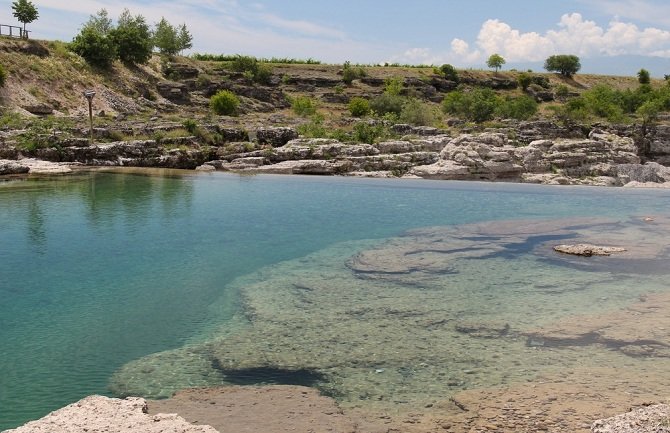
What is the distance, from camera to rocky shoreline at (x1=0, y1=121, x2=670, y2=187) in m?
35.5

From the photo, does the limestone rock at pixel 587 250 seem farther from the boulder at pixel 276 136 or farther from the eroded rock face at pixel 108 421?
the boulder at pixel 276 136

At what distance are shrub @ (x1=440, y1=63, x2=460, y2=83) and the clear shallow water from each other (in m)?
63.7

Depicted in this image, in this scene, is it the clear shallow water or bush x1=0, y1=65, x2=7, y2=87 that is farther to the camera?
bush x1=0, y1=65, x2=7, y2=87

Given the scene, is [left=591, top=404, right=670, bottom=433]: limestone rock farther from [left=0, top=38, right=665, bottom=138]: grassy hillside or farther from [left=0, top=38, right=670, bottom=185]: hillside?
[left=0, top=38, right=665, bottom=138]: grassy hillside

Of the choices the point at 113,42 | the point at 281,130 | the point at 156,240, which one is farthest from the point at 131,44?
the point at 156,240

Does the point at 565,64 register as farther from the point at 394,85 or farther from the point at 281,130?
the point at 281,130

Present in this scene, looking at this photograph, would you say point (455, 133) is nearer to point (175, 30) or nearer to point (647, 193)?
point (647, 193)

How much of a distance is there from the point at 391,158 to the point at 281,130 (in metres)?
9.35

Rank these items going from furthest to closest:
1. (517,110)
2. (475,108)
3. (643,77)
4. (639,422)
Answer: (643,77) → (475,108) → (517,110) → (639,422)

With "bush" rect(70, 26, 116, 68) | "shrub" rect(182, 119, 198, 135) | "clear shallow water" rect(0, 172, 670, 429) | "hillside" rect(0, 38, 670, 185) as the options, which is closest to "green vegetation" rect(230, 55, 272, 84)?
"hillside" rect(0, 38, 670, 185)

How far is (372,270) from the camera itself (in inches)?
583

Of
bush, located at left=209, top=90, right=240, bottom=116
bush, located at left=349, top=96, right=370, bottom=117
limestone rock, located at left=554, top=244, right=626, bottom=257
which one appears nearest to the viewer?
limestone rock, located at left=554, top=244, right=626, bottom=257

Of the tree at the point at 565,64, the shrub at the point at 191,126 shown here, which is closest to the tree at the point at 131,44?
the shrub at the point at 191,126

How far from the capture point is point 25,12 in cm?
5741
